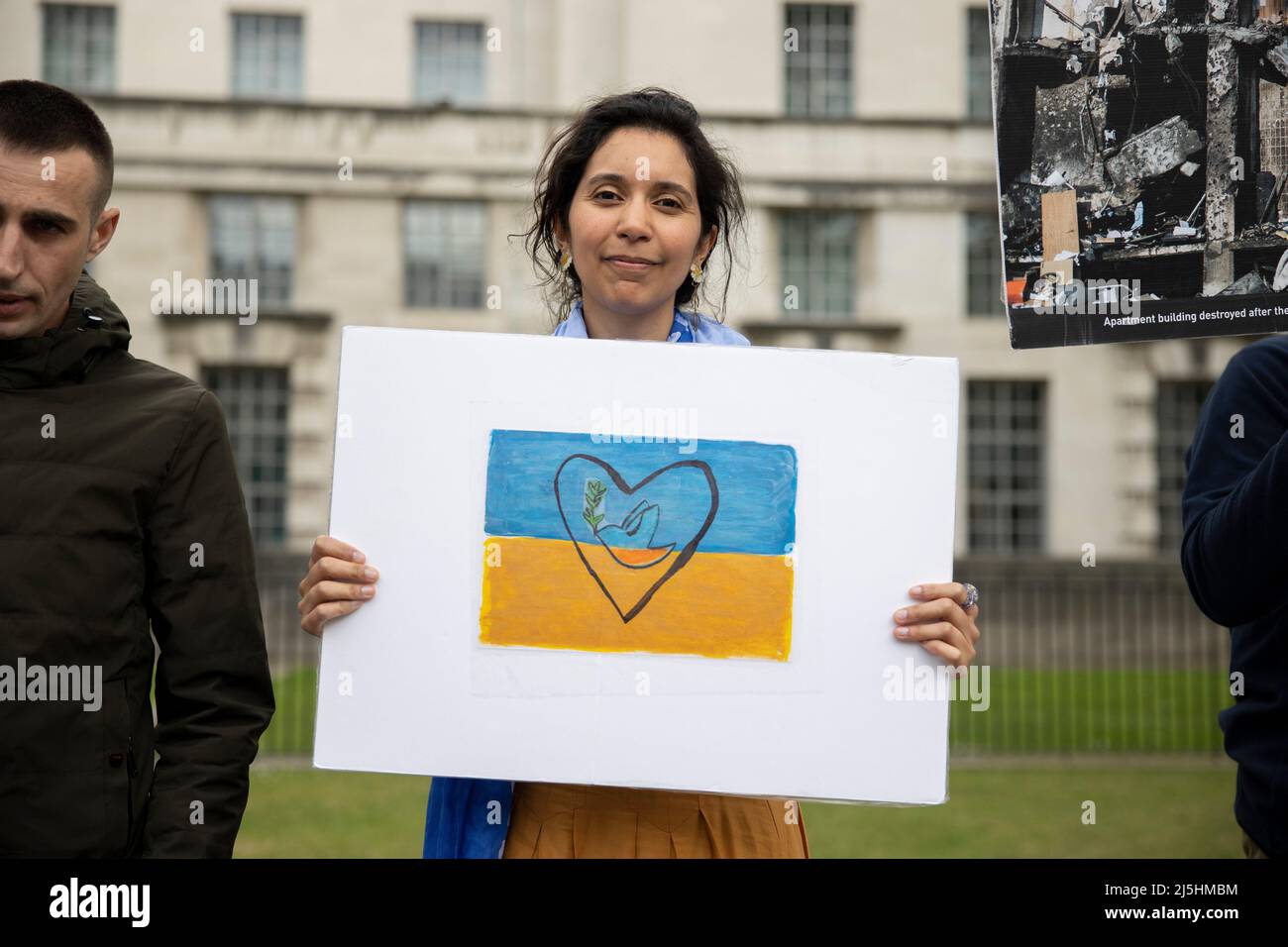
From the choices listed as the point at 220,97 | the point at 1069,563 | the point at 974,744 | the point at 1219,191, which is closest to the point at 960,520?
the point at 1069,563

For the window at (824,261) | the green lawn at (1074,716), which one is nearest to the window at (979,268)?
the window at (824,261)

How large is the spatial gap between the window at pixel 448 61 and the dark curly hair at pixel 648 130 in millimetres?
23477

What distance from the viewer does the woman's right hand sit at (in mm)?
2727

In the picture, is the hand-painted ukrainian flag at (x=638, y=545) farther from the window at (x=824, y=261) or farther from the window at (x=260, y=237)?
the window at (x=260, y=237)

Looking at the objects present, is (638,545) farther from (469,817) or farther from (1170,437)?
(1170,437)

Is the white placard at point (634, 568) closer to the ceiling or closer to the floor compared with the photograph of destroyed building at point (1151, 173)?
closer to the floor

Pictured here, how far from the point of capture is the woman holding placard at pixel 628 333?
9.04 feet

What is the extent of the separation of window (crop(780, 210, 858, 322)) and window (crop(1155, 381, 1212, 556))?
253 inches

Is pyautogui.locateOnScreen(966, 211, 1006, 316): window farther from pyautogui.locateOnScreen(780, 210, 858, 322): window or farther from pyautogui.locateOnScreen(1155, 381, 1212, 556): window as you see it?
pyautogui.locateOnScreen(1155, 381, 1212, 556): window

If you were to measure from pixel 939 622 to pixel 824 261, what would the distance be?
23847mm

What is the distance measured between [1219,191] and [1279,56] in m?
0.31

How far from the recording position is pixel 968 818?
10461 millimetres

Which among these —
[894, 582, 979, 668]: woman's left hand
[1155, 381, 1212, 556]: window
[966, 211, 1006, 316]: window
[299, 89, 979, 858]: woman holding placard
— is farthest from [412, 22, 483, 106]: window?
[894, 582, 979, 668]: woman's left hand

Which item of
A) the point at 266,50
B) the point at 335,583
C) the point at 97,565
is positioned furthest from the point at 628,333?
the point at 266,50
